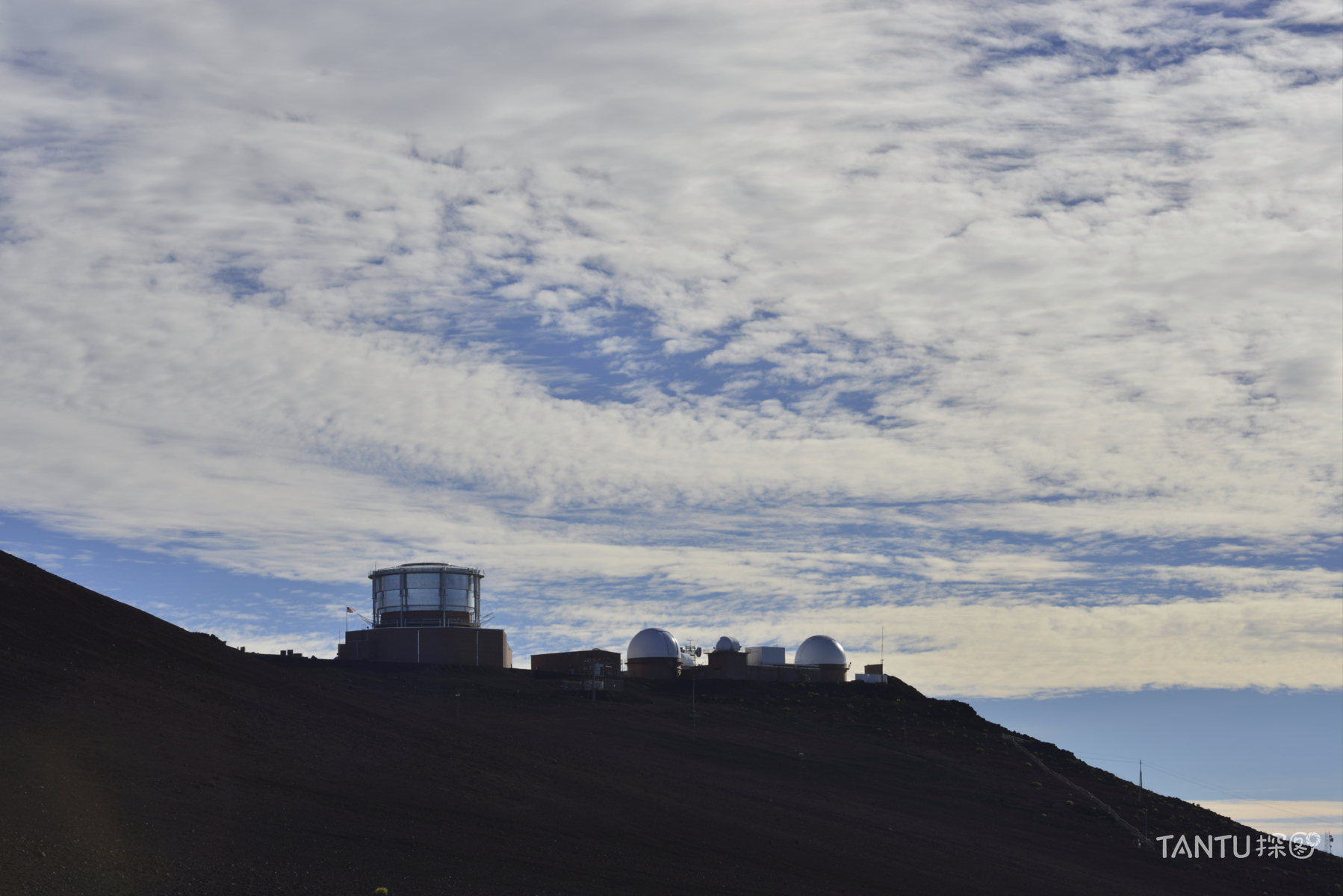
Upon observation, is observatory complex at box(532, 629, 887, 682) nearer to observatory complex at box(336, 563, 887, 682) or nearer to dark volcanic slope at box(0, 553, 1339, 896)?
observatory complex at box(336, 563, 887, 682)

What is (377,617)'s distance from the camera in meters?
62.3

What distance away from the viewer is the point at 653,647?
2559 inches

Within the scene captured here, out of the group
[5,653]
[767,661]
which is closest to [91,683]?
[5,653]

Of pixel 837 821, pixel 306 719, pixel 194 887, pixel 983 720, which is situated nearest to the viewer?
pixel 194 887

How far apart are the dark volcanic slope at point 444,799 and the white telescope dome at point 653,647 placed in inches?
602

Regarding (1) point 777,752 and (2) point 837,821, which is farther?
(1) point 777,752

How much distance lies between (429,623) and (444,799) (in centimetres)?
3347

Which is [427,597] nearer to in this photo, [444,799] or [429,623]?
[429,623]

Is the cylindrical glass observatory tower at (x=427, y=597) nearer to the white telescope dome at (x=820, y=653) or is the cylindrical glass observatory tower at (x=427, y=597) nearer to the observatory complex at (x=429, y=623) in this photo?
the observatory complex at (x=429, y=623)

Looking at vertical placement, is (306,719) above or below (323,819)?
above

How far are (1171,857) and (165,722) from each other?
32477mm

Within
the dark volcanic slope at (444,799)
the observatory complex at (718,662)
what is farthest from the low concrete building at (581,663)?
the dark volcanic slope at (444,799)

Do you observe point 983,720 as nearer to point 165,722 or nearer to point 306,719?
point 306,719

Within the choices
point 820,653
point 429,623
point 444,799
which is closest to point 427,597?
point 429,623
